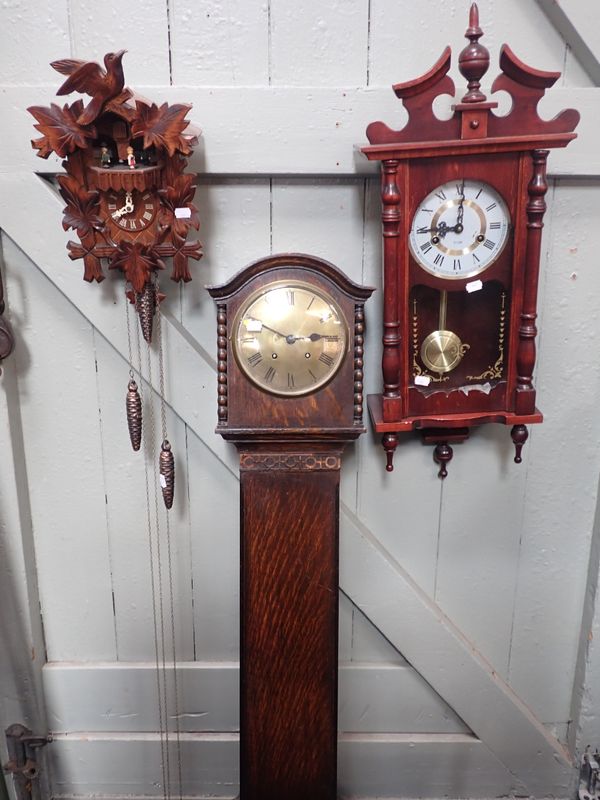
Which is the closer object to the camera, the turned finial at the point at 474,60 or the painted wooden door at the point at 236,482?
the turned finial at the point at 474,60

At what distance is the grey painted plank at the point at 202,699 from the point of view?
1.38 metres

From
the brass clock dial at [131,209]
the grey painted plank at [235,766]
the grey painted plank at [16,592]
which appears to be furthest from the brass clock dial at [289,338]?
the grey painted plank at [235,766]

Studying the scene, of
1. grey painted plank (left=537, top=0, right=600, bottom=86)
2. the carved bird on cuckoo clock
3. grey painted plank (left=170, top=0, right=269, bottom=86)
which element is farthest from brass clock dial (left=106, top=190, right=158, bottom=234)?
grey painted plank (left=537, top=0, right=600, bottom=86)

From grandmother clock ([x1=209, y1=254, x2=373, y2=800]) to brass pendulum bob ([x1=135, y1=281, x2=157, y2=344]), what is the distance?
5.4 inches

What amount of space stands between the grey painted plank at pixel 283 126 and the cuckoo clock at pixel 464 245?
0.12 meters

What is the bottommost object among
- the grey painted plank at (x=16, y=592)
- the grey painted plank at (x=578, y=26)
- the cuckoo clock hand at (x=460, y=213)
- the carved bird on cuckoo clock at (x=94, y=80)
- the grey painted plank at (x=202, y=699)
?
the grey painted plank at (x=202, y=699)

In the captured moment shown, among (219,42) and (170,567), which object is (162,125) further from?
(170,567)

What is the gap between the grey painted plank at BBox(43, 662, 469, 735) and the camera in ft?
4.52

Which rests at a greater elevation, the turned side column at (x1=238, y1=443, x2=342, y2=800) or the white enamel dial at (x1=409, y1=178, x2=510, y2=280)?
the white enamel dial at (x1=409, y1=178, x2=510, y2=280)

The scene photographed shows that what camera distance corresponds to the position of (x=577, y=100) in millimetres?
1111

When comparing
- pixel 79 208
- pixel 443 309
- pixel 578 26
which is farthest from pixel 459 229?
pixel 79 208

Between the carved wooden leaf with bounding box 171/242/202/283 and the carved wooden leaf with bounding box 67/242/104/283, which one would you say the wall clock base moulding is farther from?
the carved wooden leaf with bounding box 67/242/104/283

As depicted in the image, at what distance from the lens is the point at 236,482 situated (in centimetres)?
A: 128

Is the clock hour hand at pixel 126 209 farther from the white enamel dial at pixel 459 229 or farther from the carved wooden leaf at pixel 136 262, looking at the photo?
the white enamel dial at pixel 459 229
